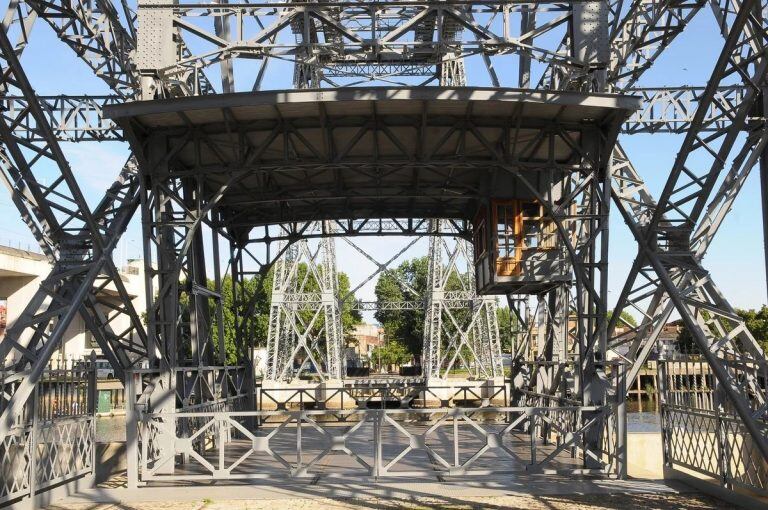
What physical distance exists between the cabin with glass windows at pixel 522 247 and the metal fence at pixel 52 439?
10.2 m

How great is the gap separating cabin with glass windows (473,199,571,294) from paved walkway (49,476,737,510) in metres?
6.17

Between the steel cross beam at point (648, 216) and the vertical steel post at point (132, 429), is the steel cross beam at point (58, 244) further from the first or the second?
the steel cross beam at point (648, 216)

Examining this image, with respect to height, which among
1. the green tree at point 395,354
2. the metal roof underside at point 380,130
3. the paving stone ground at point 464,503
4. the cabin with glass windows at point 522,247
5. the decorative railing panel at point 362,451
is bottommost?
the paving stone ground at point 464,503

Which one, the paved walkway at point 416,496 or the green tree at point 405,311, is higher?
the green tree at point 405,311

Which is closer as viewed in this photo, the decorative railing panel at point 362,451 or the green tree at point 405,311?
the decorative railing panel at point 362,451

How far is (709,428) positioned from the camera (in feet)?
48.2

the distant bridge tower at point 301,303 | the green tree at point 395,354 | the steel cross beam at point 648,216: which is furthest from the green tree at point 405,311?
the steel cross beam at point 648,216

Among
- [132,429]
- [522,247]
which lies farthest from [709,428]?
[132,429]

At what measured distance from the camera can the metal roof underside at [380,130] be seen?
16.8m

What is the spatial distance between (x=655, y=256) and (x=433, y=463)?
262 inches

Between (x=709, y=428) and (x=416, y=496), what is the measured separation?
5.39 meters

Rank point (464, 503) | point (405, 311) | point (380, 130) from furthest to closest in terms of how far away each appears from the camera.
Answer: point (405, 311) → point (380, 130) → point (464, 503)

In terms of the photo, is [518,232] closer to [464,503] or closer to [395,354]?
[464,503]

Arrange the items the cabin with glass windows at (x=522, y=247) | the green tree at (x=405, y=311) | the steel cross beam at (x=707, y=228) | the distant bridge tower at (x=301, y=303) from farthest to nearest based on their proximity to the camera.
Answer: the green tree at (x=405, y=311)
the distant bridge tower at (x=301, y=303)
the cabin with glass windows at (x=522, y=247)
the steel cross beam at (x=707, y=228)
